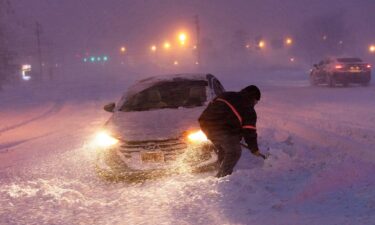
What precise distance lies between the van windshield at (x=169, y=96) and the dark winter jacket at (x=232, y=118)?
1.52 meters

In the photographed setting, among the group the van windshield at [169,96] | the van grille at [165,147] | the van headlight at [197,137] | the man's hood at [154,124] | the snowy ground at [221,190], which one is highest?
the van windshield at [169,96]

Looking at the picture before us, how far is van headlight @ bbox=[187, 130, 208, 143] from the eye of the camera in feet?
20.6

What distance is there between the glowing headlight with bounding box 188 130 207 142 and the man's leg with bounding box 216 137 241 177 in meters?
0.33

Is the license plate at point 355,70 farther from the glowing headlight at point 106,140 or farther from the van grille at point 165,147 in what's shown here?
the glowing headlight at point 106,140

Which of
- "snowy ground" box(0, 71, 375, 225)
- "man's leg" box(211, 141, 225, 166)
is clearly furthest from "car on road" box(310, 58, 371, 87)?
"man's leg" box(211, 141, 225, 166)

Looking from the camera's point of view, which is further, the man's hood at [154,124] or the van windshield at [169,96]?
the van windshield at [169,96]

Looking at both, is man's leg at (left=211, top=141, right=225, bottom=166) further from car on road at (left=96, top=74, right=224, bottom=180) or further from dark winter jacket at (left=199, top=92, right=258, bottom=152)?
dark winter jacket at (left=199, top=92, right=258, bottom=152)

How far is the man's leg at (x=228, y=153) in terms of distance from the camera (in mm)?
6023

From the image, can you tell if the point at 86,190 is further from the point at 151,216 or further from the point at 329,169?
the point at 329,169

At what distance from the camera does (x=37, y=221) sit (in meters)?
5.11

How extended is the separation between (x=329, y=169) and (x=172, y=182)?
221 centimetres

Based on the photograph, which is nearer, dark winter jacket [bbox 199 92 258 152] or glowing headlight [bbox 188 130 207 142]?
dark winter jacket [bbox 199 92 258 152]

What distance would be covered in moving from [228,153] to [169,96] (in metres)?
2.29

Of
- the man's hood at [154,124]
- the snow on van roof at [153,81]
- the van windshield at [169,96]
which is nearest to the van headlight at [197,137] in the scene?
the man's hood at [154,124]
